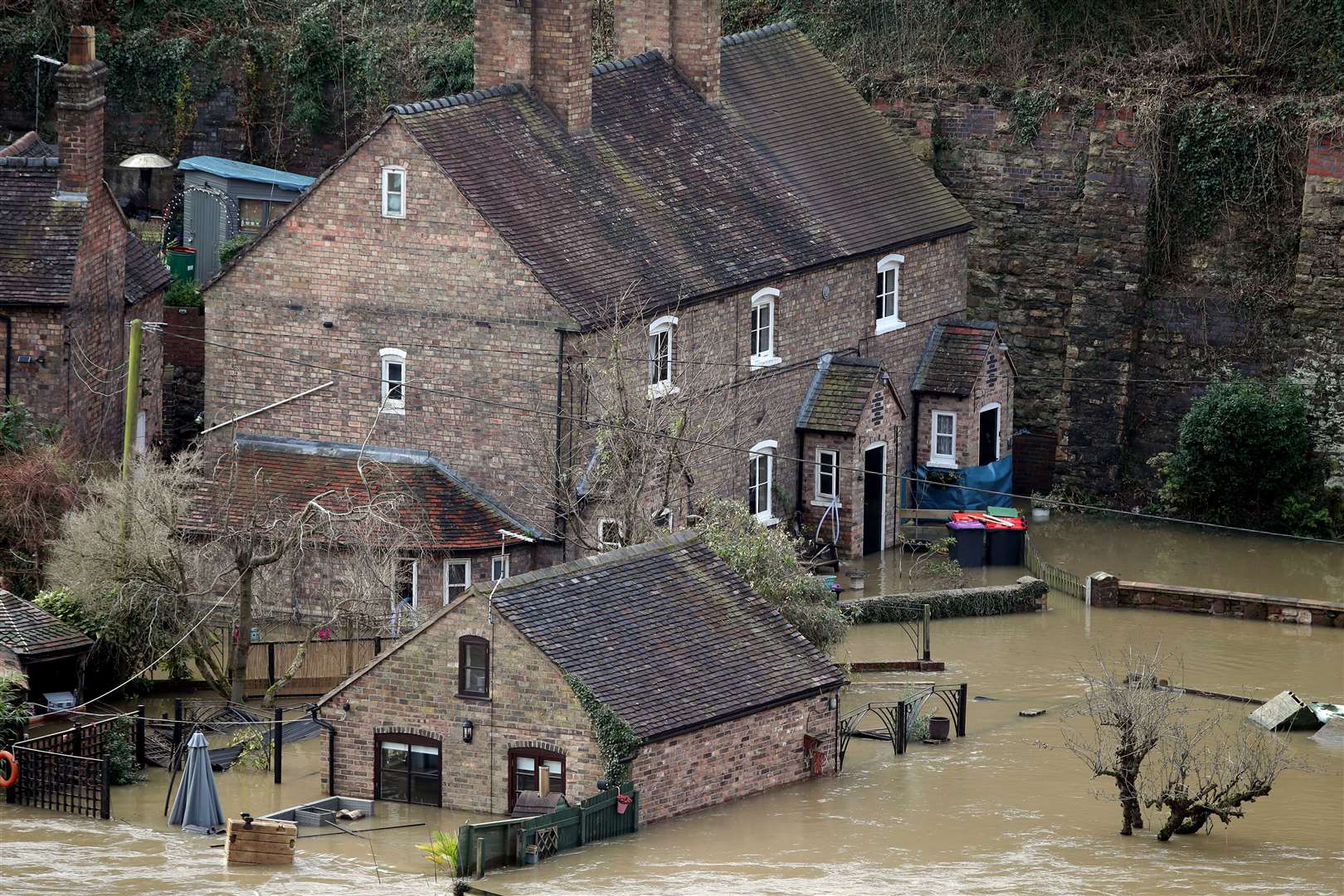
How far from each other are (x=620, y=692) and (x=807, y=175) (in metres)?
19.4

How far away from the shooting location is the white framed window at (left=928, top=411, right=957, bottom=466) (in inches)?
2218

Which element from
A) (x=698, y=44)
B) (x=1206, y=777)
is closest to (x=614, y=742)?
(x=1206, y=777)

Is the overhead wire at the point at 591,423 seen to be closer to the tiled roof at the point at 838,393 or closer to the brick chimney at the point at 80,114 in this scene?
the tiled roof at the point at 838,393

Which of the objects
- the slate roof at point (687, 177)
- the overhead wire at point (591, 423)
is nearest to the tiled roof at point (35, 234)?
the overhead wire at point (591, 423)

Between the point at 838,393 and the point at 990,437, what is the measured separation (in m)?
4.98

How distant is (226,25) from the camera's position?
67938 mm

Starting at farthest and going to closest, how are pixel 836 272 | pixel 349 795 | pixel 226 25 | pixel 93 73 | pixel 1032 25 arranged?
pixel 226 25, pixel 1032 25, pixel 836 272, pixel 93 73, pixel 349 795

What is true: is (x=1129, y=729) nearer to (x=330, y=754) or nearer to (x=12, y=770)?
(x=330, y=754)

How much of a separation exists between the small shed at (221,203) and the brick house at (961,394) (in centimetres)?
1527

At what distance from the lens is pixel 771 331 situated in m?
52.9

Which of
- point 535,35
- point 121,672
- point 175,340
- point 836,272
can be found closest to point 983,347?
point 836,272

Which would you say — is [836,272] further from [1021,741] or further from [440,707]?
[440,707]

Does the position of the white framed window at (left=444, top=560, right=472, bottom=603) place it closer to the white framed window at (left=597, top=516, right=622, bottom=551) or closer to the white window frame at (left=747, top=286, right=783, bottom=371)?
the white framed window at (left=597, top=516, right=622, bottom=551)

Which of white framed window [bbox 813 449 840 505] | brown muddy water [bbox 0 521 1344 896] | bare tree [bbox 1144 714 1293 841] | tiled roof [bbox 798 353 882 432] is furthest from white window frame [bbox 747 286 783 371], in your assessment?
bare tree [bbox 1144 714 1293 841]
